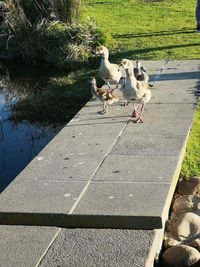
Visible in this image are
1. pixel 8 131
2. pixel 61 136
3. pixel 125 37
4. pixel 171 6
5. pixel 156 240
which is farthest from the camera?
pixel 171 6

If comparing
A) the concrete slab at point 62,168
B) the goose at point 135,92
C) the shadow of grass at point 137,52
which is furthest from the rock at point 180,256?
the shadow of grass at point 137,52

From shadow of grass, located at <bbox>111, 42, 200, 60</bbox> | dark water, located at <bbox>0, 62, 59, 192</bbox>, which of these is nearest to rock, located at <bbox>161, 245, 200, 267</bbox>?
dark water, located at <bbox>0, 62, 59, 192</bbox>

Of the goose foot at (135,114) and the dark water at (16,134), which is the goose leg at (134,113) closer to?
the goose foot at (135,114)

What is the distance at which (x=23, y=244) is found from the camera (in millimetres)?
5418

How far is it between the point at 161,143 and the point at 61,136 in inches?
56.9

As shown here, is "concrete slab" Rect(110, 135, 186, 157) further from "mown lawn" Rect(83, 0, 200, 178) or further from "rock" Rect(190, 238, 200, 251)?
"rock" Rect(190, 238, 200, 251)

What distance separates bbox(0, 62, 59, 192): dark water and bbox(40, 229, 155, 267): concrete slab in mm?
2613

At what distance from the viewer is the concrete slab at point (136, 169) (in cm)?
648

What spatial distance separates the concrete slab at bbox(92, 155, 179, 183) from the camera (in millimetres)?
6480

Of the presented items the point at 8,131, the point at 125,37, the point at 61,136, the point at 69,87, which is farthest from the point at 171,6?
the point at 61,136

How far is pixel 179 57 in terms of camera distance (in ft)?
42.3

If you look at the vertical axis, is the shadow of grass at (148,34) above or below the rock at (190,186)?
below

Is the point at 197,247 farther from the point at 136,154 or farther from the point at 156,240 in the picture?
the point at 136,154

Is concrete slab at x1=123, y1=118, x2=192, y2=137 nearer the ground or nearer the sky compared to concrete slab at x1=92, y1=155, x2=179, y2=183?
nearer the ground
